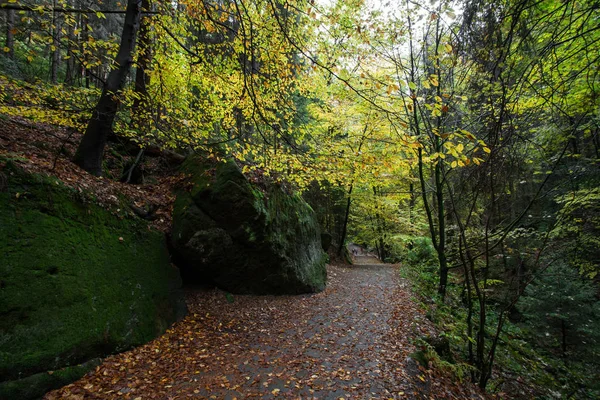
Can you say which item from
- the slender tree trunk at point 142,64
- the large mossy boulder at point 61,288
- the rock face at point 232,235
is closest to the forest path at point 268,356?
the large mossy boulder at point 61,288

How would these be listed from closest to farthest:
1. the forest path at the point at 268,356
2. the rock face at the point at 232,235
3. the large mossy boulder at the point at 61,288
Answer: the large mossy boulder at the point at 61,288, the forest path at the point at 268,356, the rock face at the point at 232,235

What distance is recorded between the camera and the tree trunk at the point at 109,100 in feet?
17.1

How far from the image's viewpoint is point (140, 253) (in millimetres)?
5227

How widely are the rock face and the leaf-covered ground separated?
1.71 feet

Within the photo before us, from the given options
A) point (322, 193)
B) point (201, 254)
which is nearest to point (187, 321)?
point (201, 254)

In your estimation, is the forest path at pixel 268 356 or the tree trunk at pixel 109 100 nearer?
the forest path at pixel 268 356

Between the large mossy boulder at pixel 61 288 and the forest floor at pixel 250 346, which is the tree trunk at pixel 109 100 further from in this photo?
the large mossy boulder at pixel 61 288

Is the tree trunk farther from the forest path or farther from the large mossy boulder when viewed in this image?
the forest path

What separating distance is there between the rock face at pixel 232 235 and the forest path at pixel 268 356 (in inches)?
19.8

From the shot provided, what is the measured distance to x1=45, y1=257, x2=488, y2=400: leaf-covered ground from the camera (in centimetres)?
355

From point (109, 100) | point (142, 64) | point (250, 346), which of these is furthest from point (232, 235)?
point (142, 64)

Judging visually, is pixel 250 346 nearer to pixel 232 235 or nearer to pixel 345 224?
pixel 232 235

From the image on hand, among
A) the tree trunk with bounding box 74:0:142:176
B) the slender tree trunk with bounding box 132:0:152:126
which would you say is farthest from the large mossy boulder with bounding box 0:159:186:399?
the slender tree trunk with bounding box 132:0:152:126

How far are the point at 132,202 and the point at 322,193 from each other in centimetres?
1126
